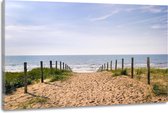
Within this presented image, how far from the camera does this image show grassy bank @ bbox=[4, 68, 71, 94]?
2.78 metres

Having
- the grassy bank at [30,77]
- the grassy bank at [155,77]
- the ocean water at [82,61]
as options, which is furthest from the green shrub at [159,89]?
the grassy bank at [30,77]

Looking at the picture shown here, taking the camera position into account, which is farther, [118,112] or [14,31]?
[118,112]

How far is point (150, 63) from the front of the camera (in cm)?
307

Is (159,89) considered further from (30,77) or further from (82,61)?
(30,77)

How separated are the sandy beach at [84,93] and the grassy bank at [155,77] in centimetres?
3

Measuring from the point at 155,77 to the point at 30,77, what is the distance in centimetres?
100

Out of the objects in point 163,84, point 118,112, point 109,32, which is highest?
point 109,32

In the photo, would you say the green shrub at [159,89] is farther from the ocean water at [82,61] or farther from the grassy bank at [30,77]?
the grassy bank at [30,77]

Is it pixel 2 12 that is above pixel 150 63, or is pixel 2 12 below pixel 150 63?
above

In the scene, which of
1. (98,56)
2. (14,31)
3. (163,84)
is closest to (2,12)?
(14,31)

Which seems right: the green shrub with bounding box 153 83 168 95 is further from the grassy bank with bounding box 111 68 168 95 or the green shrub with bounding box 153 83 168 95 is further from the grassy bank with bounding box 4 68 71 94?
the grassy bank with bounding box 4 68 71 94

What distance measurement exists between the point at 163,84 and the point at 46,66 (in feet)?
3.17

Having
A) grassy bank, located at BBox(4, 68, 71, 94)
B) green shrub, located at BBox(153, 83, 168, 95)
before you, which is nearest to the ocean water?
grassy bank, located at BBox(4, 68, 71, 94)

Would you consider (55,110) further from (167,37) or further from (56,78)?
(167,37)
